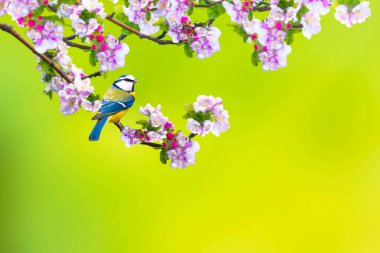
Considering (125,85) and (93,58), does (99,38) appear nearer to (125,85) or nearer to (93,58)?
(93,58)

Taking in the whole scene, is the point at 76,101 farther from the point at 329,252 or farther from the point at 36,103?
the point at 329,252

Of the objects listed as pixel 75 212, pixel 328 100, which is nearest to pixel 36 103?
pixel 75 212

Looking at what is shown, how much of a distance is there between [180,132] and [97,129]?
0.32 metres

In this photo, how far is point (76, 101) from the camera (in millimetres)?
2977

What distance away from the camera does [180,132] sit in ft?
10.2

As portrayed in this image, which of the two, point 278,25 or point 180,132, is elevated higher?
point 278,25

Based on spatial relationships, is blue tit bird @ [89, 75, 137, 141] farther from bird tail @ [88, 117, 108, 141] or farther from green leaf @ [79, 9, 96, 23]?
green leaf @ [79, 9, 96, 23]

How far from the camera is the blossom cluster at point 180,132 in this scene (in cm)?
304

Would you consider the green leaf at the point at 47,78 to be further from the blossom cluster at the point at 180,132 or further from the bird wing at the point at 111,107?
the blossom cluster at the point at 180,132

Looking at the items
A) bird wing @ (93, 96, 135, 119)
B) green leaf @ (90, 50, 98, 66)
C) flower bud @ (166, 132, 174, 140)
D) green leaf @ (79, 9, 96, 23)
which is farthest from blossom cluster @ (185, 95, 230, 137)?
green leaf @ (79, 9, 96, 23)

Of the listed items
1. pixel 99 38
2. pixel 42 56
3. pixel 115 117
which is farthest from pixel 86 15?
pixel 115 117

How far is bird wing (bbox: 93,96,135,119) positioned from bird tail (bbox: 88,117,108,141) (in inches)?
0.9

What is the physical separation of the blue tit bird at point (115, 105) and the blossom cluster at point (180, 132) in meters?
0.09

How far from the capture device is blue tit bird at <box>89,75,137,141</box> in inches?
121
